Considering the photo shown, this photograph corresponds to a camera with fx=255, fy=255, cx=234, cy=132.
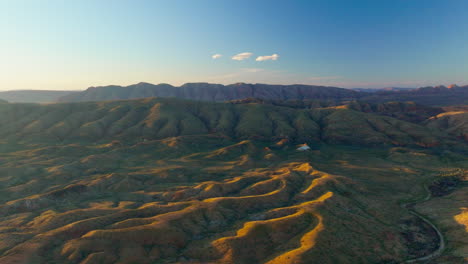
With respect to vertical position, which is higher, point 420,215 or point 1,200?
point 1,200

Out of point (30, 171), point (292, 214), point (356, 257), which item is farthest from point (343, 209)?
point (30, 171)

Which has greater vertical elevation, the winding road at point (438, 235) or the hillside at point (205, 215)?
the hillside at point (205, 215)

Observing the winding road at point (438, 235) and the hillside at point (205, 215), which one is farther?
the winding road at point (438, 235)

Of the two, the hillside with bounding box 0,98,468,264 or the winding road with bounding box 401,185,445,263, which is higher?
the hillside with bounding box 0,98,468,264

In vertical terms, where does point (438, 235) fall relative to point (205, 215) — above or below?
below

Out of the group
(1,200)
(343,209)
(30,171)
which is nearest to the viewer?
(343,209)

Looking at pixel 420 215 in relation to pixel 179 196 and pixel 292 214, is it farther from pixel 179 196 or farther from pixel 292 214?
pixel 179 196

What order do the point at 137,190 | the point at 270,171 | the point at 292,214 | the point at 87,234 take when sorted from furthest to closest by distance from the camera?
the point at 270,171 < the point at 137,190 < the point at 292,214 < the point at 87,234

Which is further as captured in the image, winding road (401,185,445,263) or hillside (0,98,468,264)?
winding road (401,185,445,263)

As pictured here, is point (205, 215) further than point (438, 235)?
Yes

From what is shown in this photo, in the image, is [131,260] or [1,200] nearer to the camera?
[131,260]
